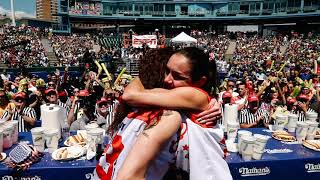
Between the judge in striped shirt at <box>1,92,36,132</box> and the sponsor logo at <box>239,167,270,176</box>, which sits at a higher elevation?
the judge in striped shirt at <box>1,92,36,132</box>

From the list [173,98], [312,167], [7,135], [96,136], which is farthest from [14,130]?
[312,167]

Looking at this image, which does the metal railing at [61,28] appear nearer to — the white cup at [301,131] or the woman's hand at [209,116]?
the white cup at [301,131]

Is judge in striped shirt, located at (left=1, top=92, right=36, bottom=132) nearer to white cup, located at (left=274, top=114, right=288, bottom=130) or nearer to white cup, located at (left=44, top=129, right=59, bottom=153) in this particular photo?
white cup, located at (left=44, top=129, right=59, bottom=153)

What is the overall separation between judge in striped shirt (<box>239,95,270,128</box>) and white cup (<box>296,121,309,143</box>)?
58.7 inches

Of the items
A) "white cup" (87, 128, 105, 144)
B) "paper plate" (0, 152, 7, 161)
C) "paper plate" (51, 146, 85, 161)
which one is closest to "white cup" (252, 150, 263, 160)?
"white cup" (87, 128, 105, 144)

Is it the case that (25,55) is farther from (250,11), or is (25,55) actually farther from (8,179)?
(250,11)

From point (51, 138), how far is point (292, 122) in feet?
9.76

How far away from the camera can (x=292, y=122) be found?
14.1ft

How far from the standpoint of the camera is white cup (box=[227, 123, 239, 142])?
3.77 m

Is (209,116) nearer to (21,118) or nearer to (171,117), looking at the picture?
(171,117)

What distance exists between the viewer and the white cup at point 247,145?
3303 millimetres

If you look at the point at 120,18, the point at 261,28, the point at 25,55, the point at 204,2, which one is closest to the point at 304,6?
the point at 261,28

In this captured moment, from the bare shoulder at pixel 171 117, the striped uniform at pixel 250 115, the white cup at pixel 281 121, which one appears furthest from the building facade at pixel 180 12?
the bare shoulder at pixel 171 117

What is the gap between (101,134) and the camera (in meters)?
3.25
